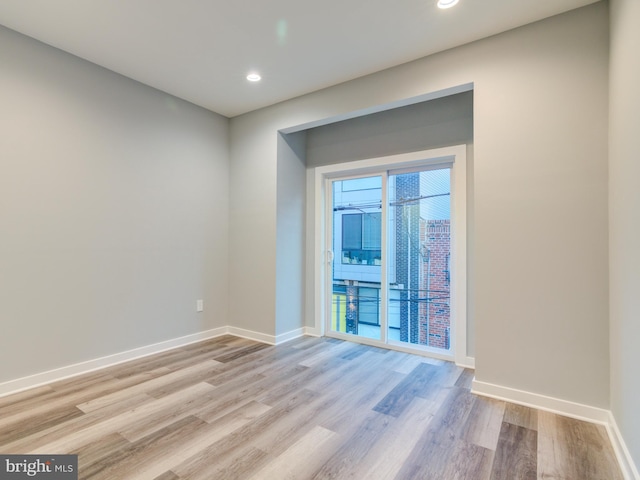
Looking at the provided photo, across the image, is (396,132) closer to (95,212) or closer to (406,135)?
(406,135)

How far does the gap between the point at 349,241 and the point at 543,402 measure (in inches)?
90.5

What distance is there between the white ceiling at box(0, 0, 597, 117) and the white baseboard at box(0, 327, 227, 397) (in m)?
2.55

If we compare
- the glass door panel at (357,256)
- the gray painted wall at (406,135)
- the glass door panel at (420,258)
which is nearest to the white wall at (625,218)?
the gray painted wall at (406,135)

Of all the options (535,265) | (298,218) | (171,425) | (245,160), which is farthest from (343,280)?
(171,425)

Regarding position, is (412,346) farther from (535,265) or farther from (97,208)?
(97,208)

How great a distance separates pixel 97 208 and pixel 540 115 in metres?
3.52

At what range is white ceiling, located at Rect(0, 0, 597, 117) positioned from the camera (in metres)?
2.14

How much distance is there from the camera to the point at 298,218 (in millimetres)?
3938

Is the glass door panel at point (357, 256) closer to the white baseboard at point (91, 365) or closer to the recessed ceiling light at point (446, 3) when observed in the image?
the white baseboard at point (91, 365)

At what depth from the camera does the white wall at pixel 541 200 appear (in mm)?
2072

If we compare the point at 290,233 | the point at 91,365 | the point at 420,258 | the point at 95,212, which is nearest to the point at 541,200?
the point at 420,258

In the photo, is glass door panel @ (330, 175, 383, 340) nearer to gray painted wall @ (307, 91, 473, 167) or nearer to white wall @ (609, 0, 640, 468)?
gray painted wall @ (307, 91, 473, 167)

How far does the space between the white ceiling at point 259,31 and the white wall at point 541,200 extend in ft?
0.66

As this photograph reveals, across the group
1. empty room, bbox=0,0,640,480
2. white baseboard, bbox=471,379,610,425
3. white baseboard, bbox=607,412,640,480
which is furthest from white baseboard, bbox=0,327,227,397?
white baseboard, bbox=607,412,640,480
